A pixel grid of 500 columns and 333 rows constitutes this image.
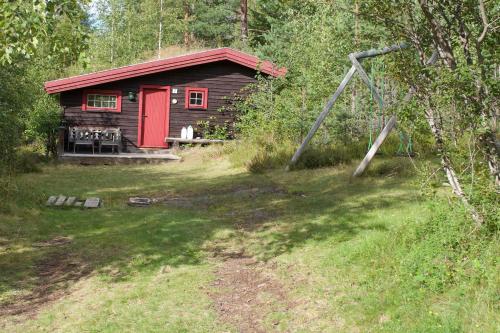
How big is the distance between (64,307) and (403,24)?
4718mm

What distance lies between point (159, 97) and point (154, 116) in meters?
0.76

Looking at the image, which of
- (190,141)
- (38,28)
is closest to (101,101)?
(190,141)

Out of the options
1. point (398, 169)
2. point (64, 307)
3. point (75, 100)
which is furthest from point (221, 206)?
point (75, 100)

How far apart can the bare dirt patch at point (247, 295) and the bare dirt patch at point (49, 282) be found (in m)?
1.77

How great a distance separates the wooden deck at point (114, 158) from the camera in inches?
738

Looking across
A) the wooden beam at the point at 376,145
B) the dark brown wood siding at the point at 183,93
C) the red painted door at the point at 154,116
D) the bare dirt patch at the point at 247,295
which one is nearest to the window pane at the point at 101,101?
the dark brown wood siding at the point at 183,93

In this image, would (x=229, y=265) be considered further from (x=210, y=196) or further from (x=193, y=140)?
(x=193, y=140)

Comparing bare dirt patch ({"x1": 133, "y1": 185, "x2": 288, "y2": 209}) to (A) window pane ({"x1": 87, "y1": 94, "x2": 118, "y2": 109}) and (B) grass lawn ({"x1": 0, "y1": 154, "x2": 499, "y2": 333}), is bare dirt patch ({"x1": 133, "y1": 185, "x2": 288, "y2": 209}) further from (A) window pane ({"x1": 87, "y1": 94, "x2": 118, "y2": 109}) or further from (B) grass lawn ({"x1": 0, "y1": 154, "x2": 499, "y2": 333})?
(A) window pane ({"x1": 87, "y1": 94, "x2": 118, "y2": 109})

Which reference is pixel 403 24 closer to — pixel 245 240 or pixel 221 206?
pixel 245 240

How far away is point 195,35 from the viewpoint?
151 ft

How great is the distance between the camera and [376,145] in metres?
10.7

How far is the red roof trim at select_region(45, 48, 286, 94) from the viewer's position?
19844mm

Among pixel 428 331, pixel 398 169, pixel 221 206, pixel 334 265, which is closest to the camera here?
pixel 428 331

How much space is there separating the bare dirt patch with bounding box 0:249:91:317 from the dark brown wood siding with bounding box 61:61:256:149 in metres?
13.9
